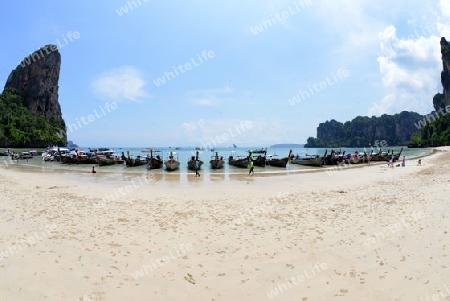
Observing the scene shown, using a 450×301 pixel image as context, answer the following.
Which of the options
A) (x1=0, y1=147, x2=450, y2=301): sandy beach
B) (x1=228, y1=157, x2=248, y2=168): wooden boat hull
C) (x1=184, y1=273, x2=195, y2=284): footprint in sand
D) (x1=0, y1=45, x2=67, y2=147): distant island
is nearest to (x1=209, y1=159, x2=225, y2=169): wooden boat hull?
(x1=228, y1=157, x2=248, y2=168): wooden boat hull

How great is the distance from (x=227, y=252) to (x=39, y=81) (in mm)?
173639

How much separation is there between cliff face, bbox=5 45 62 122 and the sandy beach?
539 feet

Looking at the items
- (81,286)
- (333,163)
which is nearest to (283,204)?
(81,286)

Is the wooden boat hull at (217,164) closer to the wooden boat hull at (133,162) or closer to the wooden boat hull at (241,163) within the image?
the wooden boat hull at (241,163)

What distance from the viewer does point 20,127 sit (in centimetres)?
12088

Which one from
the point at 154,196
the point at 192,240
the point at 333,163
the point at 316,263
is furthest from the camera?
the point at 333,163

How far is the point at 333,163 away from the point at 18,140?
410 ft

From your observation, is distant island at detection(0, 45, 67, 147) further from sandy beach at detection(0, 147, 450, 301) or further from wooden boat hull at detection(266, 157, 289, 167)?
sandy beach at detection(0, 147, 450, 301)

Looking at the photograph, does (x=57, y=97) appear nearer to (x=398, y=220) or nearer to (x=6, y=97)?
(x=6, y=97)

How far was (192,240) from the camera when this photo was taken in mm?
7691

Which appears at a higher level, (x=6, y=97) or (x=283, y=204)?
(x=6, y=97)

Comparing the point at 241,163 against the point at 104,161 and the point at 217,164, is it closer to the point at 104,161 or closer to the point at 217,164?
the point at 217,164

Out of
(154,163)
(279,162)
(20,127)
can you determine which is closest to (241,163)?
(279,162)

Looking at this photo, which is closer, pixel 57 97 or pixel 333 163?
pixel 333 163
